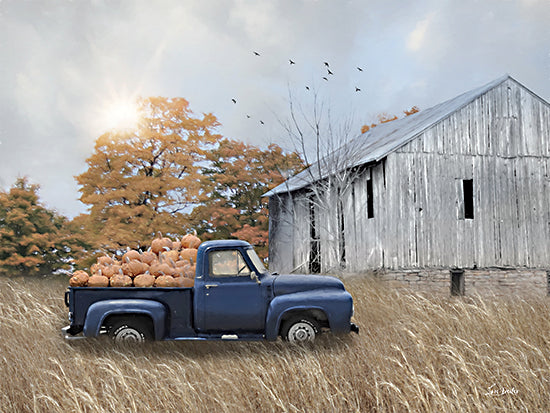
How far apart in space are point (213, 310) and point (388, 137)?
15069mm

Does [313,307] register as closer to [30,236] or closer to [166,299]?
[166,299]

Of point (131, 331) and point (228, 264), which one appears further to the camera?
point (228, 264)

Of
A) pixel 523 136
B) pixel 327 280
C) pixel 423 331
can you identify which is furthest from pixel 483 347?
pixel 523 136

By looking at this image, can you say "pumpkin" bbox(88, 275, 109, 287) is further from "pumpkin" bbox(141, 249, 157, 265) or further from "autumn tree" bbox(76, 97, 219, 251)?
"autumn tree" bbox(76, 97, 219, 251)

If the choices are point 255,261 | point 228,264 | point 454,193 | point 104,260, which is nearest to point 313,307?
point 255,261

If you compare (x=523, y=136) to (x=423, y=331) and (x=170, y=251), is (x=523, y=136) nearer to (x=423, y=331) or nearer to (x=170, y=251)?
(x=423, y=331)

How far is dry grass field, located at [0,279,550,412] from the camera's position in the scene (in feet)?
17.5

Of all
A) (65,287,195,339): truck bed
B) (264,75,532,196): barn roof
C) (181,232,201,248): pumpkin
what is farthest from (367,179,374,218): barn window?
(65,287,195,339): truck bed

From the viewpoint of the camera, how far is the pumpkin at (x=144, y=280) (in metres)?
8.32

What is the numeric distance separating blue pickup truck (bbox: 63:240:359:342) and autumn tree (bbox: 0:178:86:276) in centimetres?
1993

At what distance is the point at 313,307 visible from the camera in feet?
25.6

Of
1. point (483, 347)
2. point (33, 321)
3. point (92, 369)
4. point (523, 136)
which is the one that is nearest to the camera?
point (92, 369)

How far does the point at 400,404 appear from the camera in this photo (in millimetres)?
5363

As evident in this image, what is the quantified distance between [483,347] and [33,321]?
7.93 metres
